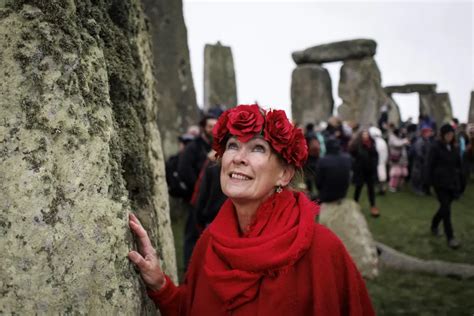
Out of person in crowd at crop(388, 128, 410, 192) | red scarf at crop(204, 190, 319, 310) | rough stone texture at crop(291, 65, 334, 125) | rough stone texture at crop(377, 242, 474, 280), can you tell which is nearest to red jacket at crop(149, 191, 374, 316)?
red scarf at crop(204, 190, 319, 310)

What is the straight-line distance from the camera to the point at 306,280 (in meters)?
1.73

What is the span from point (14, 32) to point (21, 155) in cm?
39

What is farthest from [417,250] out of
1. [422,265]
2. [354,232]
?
[354,232]

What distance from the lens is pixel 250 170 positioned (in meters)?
1.86

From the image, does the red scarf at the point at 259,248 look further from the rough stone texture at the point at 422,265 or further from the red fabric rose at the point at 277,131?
the rough stone texture at the point at 422,265

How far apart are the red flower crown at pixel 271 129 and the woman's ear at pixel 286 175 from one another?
0.05 meters

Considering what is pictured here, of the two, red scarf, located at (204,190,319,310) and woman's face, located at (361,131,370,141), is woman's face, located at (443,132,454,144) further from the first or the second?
red scarf, located at (204,190,319,310)

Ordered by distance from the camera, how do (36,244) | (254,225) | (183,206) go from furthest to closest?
1. (183,206)
2. (254,225)
3. (36,244)

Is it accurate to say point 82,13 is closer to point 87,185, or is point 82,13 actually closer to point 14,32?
point 14,32

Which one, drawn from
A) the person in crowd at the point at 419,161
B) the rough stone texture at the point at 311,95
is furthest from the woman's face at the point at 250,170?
the rough stone texture at the point at 311,95

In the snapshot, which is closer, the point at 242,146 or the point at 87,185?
the point at 87,185

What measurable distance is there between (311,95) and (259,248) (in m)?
16.5

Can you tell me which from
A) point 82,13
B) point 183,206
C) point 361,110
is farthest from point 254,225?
point 361,110

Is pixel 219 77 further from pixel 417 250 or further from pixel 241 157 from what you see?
pixel 241 157
